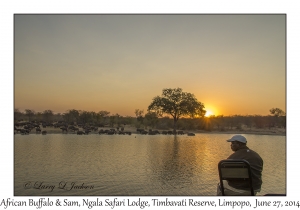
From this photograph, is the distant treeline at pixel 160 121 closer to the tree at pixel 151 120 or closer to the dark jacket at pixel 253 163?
the tree at pixel 151 120

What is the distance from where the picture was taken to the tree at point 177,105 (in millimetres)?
58469

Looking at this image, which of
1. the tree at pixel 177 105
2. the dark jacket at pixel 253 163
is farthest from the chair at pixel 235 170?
the tree at pixel 177 105

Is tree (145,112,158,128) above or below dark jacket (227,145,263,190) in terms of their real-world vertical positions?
below

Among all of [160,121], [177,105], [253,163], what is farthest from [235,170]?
[160,121]

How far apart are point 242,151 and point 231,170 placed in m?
0.65

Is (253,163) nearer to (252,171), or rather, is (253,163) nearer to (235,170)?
(252,171)

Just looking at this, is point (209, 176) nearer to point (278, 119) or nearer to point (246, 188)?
point (246, 188)

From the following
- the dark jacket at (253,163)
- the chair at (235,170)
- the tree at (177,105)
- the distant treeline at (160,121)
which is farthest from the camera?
the distant treeline at (160,121)

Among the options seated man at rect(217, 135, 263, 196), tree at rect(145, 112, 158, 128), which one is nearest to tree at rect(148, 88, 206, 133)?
tree at rect(145, 112, 158, 128)

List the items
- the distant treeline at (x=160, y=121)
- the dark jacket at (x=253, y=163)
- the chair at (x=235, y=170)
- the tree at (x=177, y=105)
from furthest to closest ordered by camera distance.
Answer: the distant treeline at (x=160, y=121)
the tree at (x=177, y=105)
the dark jacket at (x=253, y=163)
the chair at (x=235, y=170)

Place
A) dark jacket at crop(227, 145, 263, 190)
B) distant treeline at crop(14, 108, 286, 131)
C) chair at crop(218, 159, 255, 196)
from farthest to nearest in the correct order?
distant treeline at crop(14, 108, 286, 131)
dark jacket at crop(227, 145, 263, 190)
chair at crop(218, 159, 255, 196)

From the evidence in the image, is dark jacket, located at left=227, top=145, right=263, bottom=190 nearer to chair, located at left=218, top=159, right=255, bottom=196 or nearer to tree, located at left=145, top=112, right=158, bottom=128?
chair, located at left=218, top=159, right=255, bottom=196

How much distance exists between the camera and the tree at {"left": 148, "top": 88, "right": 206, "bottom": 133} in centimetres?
5847
